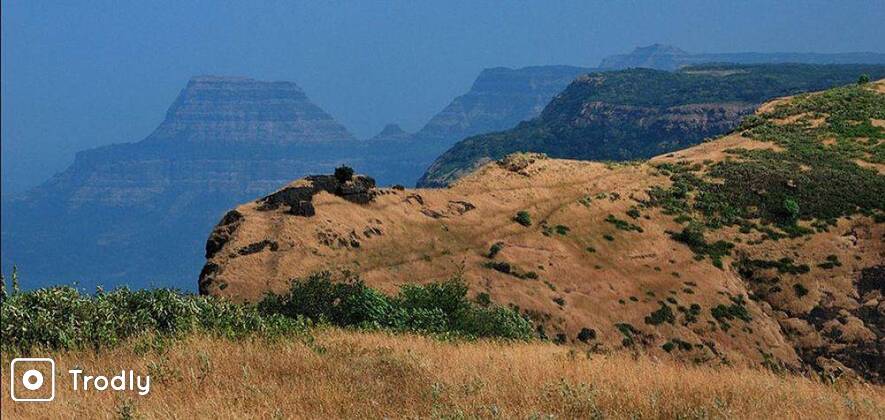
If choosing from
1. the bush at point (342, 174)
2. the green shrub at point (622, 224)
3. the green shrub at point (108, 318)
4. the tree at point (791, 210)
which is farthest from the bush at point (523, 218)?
the green shrub at point (108, 318)

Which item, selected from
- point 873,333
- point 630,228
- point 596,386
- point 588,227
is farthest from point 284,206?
point 873,333

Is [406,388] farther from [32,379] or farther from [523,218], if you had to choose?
[523,218]

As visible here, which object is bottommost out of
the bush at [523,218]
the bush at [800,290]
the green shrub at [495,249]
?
the bush at [800,290]

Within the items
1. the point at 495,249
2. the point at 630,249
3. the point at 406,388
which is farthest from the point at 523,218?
the point at 406,388

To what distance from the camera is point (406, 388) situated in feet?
33.9

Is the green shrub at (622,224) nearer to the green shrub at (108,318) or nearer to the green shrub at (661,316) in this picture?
the green shrub at (661,316)

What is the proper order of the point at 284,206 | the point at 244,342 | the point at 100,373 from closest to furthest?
the point at 100,373 → the point at 244,342 → the point at 284,206

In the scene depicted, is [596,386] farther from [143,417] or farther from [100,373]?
[100,373]

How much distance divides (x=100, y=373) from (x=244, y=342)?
8.14 feet

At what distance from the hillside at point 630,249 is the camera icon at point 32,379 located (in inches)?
778

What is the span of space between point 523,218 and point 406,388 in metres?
38.6

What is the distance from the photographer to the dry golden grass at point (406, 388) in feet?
29.8

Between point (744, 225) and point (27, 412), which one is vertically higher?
point (27, 412)

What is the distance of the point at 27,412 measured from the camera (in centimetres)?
880
